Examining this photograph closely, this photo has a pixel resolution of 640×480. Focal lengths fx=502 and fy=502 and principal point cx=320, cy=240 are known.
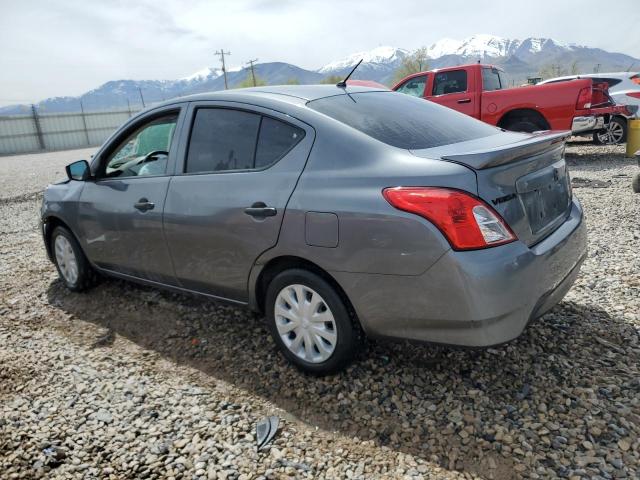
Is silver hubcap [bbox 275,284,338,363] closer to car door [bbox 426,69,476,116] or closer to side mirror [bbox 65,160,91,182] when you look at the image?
side mirror [bbox 65,160,91,182]

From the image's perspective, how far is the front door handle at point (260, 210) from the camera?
2.75m

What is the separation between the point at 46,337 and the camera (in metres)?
3.76

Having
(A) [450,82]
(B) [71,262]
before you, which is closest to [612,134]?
(A) [450,82]

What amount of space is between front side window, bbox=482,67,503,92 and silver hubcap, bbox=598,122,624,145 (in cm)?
231

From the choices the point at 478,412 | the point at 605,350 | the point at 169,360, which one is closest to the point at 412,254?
the point at 478,412

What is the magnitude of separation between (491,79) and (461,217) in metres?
9.33

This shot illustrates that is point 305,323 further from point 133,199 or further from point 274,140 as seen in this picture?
point 133,199

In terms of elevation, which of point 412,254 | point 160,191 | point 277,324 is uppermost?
point 160,191

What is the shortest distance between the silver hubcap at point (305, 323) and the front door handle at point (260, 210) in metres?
0.42

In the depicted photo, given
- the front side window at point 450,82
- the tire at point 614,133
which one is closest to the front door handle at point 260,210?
the front side window at point 450,82

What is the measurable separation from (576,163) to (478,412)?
867 cm

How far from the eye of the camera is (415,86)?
10953mm

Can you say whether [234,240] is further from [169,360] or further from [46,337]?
[46,337]

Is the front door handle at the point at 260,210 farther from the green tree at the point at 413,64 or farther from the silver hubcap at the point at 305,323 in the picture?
the green tree at the point at 413,64
